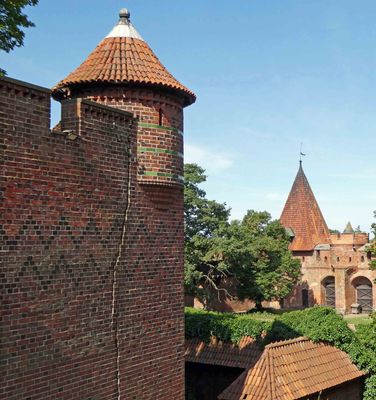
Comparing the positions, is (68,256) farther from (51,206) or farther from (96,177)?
(96,177)

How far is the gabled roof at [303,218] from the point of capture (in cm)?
4800

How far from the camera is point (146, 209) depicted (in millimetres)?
9594

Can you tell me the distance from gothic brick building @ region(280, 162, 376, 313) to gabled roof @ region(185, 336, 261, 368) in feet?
88.5

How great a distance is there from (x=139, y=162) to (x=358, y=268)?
38.5 meters

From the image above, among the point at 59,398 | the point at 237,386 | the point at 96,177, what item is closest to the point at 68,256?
the point at 96,177

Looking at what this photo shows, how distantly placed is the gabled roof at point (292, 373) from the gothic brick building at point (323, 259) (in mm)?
27870

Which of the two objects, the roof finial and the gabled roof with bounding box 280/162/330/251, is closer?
the roof finial

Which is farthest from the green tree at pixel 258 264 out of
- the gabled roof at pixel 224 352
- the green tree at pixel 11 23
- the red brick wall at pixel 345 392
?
the green tree at pixel 11 23

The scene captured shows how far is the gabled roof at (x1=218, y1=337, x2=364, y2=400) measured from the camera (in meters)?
14.4

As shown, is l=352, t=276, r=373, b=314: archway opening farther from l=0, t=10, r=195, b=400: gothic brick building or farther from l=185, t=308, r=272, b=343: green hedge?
l=0, t=10, r=195, b=400: gothic brick building

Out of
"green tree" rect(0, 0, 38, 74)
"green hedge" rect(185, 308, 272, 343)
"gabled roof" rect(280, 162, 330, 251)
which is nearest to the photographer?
"green tree" rect(0, 0, 38, 74)

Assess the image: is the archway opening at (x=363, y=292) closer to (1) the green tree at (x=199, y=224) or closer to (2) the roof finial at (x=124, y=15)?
(1) the green tree at (x=199, y=224)

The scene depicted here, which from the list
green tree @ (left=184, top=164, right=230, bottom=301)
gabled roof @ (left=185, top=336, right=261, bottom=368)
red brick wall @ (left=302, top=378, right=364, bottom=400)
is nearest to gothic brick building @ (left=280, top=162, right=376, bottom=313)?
green tree @ (left=184, top=164, right=230, bottom=301)

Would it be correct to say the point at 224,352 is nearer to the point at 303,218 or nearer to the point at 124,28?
the point at 124,28
